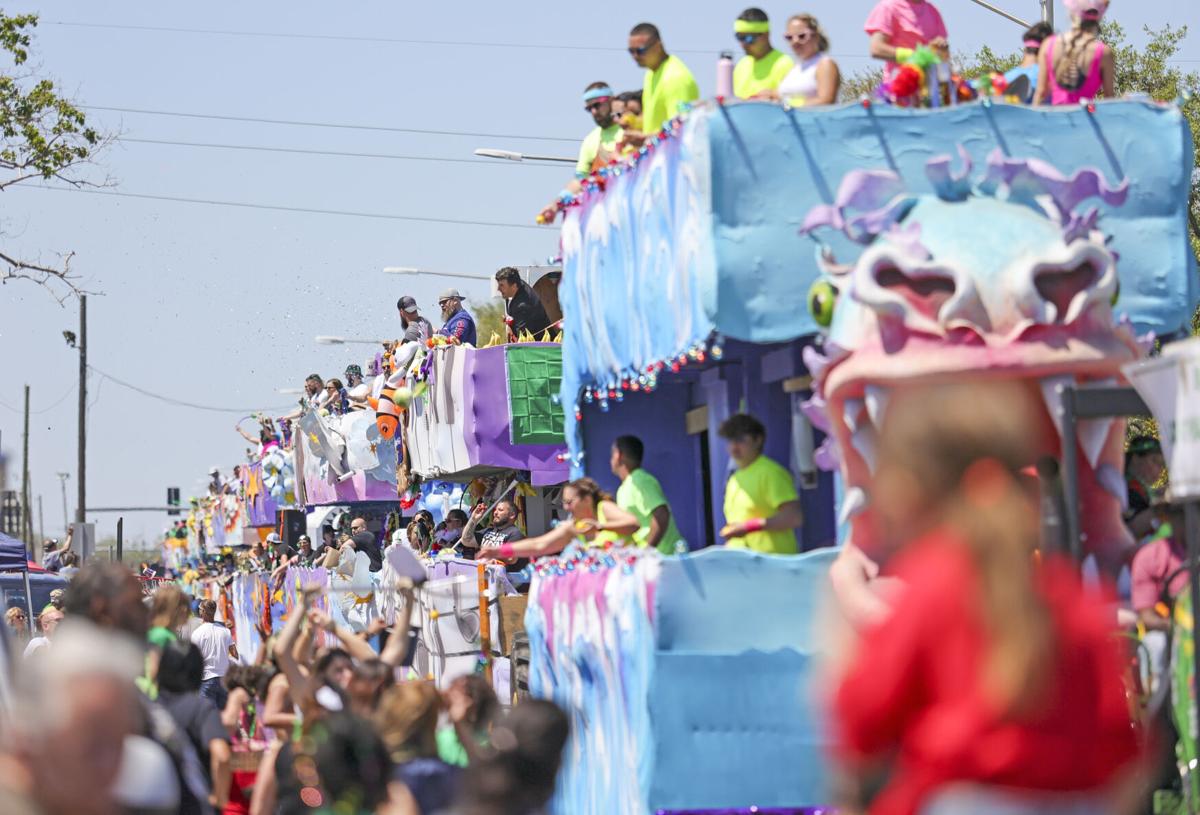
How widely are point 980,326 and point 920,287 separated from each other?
14.4 inches

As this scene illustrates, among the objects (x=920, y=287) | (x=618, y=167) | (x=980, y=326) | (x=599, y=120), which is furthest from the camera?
(x=599, y=120)

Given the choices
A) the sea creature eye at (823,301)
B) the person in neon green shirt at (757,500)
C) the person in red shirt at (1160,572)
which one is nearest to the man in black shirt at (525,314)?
the person in neon green shirt at (757,500)

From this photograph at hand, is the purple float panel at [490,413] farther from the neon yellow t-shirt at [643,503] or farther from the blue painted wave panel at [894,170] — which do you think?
the blue painted wave panel at [894,170]

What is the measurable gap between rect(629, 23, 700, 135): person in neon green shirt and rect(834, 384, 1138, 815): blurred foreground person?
354 inches

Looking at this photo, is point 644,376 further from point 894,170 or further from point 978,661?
point 978,661

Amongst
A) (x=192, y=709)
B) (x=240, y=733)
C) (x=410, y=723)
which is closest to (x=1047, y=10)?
(x=240, y=733)

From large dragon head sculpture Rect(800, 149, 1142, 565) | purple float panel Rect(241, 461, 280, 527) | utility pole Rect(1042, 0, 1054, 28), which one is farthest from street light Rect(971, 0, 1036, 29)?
purple float panel Rect(241, 461, 280, 527)

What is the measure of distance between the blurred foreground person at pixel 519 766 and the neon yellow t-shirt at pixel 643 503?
21.4ft

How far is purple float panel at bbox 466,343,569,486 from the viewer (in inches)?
808

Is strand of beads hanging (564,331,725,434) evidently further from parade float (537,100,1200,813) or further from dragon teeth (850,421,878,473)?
dragon teeth (850,421,878,473)

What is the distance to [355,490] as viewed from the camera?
1202 inches

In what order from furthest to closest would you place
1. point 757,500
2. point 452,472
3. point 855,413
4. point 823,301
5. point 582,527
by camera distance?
point 452,472 → point 582,527 → point 757,500 → point 823,301 → point 855,413

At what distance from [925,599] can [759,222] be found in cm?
747

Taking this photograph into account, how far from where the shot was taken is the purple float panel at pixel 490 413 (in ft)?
67.4
